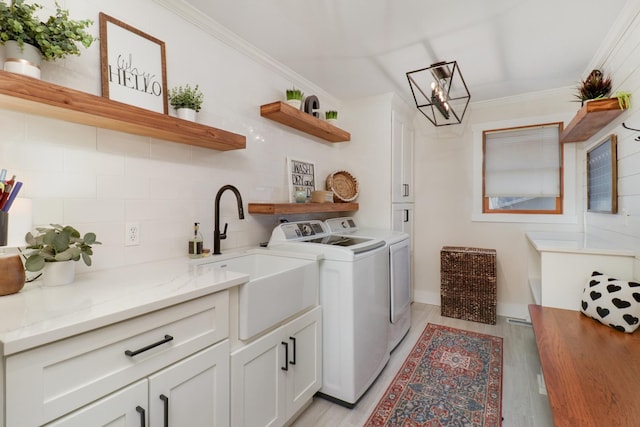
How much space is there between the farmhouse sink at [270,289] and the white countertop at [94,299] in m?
0.11

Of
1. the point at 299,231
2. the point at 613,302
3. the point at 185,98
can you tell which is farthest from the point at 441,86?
the point at 185,98

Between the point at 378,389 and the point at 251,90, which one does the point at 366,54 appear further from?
the point at 378,389

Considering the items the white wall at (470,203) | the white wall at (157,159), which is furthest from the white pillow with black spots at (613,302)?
the white wall at (157,159)

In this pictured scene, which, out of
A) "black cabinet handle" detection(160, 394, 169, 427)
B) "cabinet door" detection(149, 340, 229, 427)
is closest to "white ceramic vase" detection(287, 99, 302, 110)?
"cabinet door" detection(149, 340, 229, 427)

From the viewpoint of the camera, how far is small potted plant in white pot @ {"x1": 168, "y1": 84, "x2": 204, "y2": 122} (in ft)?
5.62

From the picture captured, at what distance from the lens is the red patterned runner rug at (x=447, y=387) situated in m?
1.80

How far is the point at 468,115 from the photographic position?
358cm

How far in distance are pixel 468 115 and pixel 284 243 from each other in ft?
9.11

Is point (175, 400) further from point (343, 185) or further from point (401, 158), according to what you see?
point (401, 158)

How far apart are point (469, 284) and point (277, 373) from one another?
244cm

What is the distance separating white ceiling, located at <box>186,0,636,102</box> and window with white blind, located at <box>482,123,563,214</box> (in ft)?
1.96

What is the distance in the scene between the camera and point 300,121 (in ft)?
8.23

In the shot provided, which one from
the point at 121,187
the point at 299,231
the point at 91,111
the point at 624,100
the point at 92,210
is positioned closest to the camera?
the point at 91,111

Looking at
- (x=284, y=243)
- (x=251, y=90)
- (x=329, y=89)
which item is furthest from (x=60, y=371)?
(x=329, y=89)
